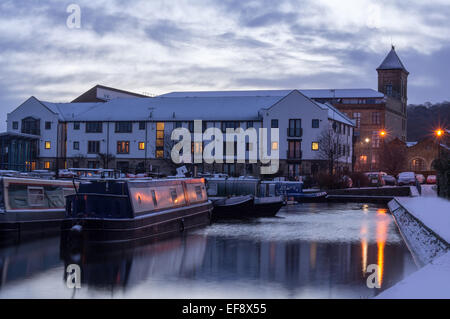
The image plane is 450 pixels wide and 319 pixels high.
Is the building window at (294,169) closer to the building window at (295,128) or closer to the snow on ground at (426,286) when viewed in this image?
the building window at (295,128)

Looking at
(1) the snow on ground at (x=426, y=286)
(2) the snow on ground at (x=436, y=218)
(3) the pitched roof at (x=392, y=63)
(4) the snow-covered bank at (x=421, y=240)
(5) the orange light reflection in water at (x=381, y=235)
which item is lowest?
(5) the orange light reflection in water at (x=381, y=235)

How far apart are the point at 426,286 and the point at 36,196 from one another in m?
20.5

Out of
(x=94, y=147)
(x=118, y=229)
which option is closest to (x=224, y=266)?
(x=118, y=229)

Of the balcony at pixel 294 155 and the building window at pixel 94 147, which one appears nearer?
the balcony at pixel 294 155

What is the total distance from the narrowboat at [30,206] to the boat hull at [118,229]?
200 cm

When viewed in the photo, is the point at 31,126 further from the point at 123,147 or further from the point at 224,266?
the point at 224,266

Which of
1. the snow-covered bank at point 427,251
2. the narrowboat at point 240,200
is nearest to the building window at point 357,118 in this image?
the narrowboat at point 240,200

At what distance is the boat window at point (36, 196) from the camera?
2961 cm

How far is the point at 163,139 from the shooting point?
80.6 metres

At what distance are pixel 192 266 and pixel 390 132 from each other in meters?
97.2

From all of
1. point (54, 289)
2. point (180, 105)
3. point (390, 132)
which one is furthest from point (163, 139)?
point (54, 289)

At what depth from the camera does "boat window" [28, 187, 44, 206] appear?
97.1 feet
